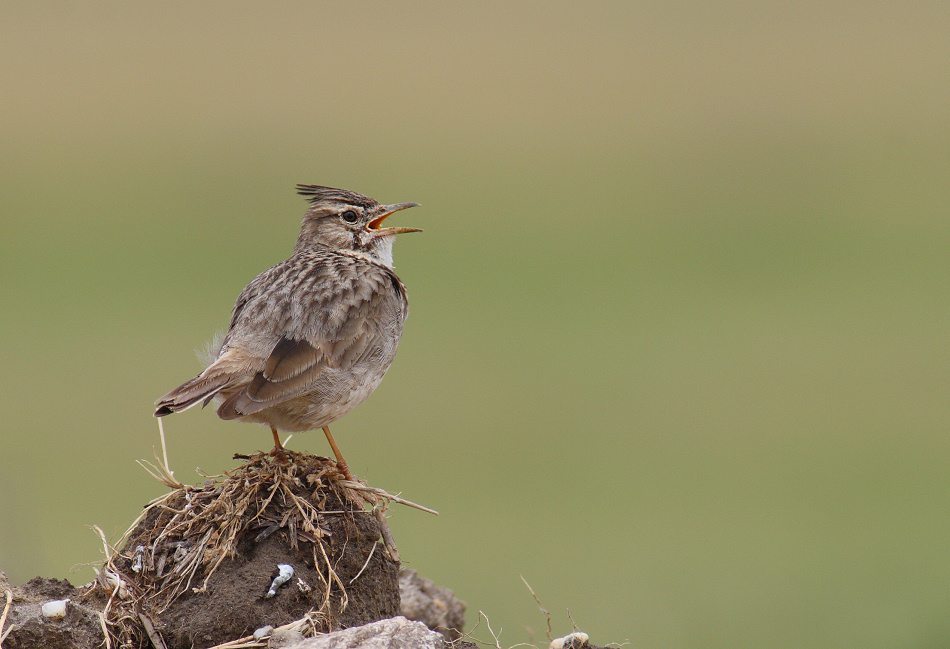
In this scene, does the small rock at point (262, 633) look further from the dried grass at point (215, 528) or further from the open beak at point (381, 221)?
the open beak at point (381, 221)

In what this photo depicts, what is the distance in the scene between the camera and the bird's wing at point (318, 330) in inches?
214

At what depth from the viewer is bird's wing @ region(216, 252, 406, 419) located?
5.45 metres

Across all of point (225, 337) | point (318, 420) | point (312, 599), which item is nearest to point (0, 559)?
point (225, 337)

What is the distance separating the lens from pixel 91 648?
178 inches

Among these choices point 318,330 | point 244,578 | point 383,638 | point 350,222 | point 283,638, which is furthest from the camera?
point 350,222

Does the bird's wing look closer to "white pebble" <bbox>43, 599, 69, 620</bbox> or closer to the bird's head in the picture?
the bird's head

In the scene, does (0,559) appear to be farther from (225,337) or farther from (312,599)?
(312,599)

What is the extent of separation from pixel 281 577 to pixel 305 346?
146cm

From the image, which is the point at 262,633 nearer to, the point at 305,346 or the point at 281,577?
the point at 281,577

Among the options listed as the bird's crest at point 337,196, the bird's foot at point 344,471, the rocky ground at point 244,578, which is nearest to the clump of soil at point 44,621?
the rocky ground at point 244,578

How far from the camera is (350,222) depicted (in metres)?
7.25

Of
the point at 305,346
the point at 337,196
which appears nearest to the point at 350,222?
the point at 337,196

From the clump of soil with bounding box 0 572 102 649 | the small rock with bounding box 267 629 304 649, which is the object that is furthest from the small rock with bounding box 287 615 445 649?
the clump of soil with bounding box 0 572 102 649

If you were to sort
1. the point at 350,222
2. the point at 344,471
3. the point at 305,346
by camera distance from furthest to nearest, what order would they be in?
the point at 350,222 < the point at 305,346 < the point at 344,471
